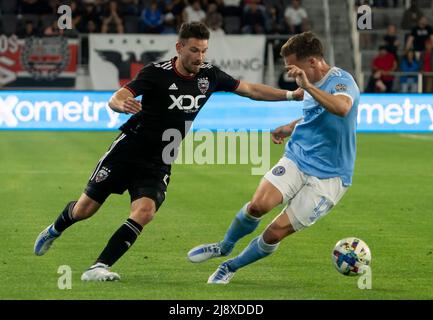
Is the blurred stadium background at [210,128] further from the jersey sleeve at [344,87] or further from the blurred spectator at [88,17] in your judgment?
the jersey sleeve at [344,87]

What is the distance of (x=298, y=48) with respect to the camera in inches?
358

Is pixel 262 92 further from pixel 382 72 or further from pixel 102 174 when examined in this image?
pixel 382 72

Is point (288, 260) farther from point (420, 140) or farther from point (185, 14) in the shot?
point (185, 14)

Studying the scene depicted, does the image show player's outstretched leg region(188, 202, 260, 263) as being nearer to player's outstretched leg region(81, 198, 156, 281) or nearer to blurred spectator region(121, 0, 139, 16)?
player's outstretched leg region(81, 198, 156, 281)

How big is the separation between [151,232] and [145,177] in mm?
2981

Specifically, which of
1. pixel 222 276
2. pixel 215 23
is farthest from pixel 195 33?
pixel 215 23

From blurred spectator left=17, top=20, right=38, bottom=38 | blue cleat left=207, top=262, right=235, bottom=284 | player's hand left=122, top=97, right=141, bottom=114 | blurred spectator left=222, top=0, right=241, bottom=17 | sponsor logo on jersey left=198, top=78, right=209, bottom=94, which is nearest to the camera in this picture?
player's hand left=122, top=97, right=141, bottom=114

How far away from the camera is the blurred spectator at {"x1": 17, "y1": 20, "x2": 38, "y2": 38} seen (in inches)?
1128

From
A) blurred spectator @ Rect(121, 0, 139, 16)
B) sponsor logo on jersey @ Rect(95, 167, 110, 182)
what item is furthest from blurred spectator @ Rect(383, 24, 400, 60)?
sponsor logo on jersey @ Rect(95, 167, 110, 182)

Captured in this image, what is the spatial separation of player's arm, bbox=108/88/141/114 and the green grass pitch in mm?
1348

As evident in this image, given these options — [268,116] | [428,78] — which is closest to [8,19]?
[268,116]

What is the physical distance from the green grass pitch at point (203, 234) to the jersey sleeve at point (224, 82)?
1.55 meters

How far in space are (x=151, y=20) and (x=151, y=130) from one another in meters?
20.6

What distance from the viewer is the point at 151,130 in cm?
990
